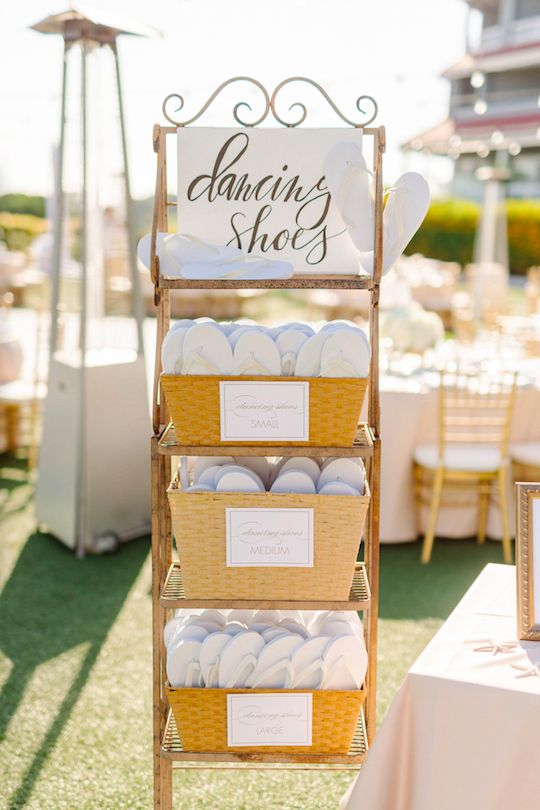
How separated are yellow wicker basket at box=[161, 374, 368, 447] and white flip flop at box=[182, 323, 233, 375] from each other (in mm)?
19

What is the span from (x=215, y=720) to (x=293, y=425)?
2.06 ft

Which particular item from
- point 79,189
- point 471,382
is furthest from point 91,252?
point 471,382

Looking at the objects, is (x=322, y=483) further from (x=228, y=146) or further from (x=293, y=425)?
(x=228, y=146)

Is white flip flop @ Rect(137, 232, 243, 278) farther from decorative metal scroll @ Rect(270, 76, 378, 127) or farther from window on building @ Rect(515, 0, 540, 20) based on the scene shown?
window on building @ Rect(515, 0, 540, 20)

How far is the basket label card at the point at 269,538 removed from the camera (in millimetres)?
1677

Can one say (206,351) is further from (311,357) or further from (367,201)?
(367,201)

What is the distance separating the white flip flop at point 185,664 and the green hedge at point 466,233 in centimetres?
1545

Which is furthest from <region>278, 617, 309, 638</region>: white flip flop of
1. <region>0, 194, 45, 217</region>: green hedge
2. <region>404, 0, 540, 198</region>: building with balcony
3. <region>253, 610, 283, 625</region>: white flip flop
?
<region>0, 194, 45, 217</region>: green hedge

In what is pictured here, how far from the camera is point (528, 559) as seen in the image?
1.62 metres

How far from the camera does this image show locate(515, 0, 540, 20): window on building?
19.6 metres

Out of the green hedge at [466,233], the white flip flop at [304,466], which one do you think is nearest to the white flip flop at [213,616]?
the white flip flop at [304,466]

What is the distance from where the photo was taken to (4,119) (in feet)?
42.6

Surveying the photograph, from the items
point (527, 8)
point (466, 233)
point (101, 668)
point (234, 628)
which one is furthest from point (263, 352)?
point (527, 8)

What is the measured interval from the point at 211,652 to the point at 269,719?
0.18m
